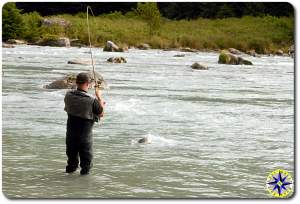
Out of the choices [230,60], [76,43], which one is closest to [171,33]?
[76,43]

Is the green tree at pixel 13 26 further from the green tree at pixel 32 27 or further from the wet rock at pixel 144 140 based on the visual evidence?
the wet rock at pixel 144 140

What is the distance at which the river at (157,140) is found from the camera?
6891 mm

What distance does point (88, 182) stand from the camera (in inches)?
276

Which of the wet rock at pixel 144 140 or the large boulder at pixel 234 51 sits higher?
the large boulder at pixel 234 51

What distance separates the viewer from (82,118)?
23.5 ft

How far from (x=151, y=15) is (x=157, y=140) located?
116 ft

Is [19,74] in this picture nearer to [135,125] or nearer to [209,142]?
[135,125]

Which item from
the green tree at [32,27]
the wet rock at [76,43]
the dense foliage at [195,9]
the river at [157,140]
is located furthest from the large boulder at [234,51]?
the river at [157,140]

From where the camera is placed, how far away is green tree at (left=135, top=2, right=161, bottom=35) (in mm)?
43750

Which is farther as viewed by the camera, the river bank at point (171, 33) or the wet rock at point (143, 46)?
Answer: the river bank at point (171, 33)

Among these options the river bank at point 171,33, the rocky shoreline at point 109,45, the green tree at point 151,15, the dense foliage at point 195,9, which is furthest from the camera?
the green tree at point 151,15

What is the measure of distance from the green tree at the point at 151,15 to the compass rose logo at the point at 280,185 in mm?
36609

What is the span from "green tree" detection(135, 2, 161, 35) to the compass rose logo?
36.6 meters

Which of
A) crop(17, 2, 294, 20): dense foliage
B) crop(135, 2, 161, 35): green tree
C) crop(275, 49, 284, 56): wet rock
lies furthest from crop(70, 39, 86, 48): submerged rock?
crop(275, 49, 284, 56): wet rock
